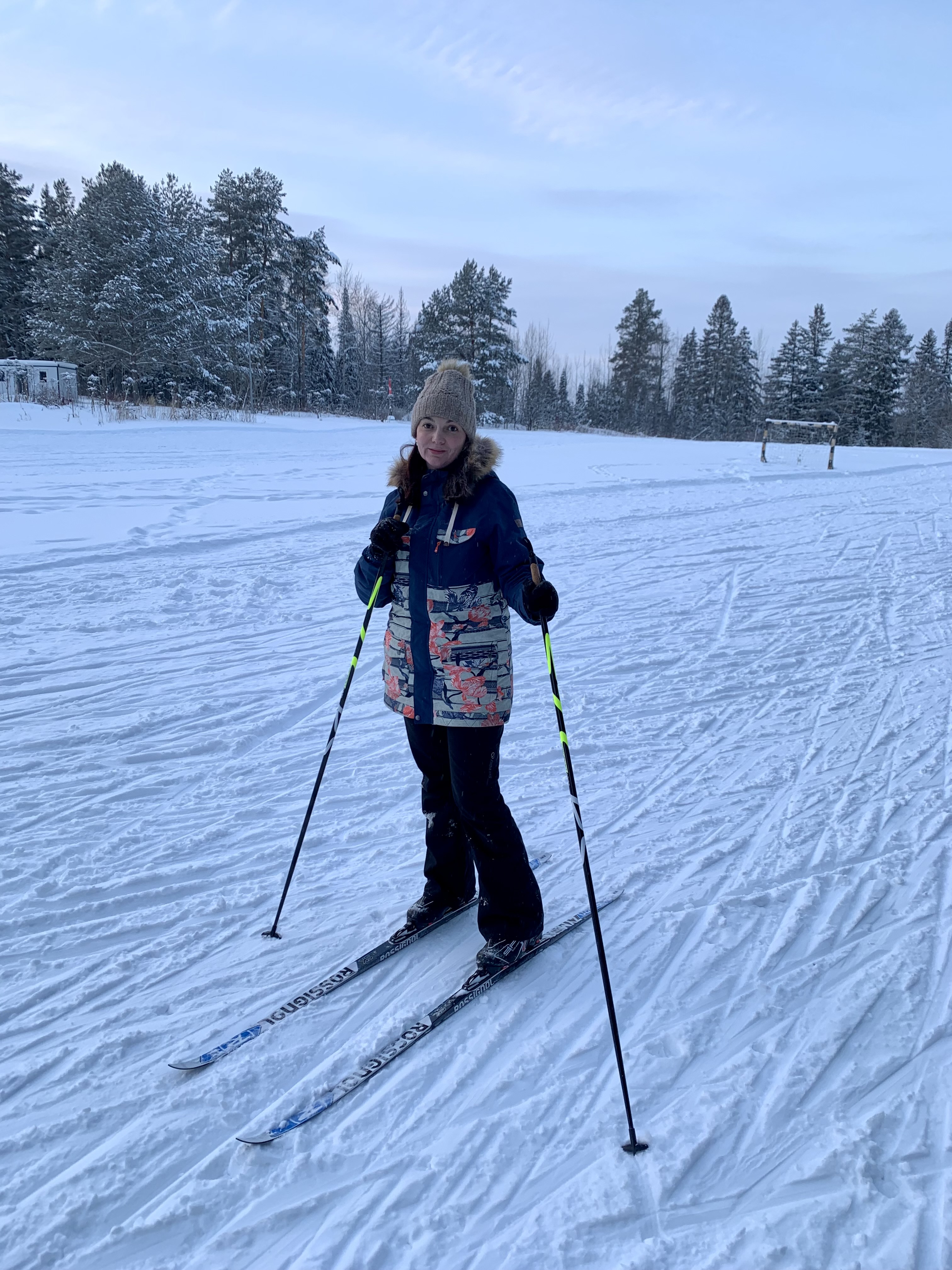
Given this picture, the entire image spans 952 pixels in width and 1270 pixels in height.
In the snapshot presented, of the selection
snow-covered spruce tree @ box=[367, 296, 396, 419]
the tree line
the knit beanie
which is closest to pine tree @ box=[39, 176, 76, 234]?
the tree line

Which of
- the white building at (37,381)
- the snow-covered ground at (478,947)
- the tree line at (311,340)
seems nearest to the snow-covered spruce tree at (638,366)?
the tree line at (311,340)

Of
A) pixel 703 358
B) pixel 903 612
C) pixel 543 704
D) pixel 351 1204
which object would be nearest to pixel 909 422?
pixel 703 358

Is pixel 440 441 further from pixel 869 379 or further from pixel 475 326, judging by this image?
→ pixel 869 379

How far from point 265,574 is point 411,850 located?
175 inches

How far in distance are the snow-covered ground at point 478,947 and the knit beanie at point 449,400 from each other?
1786 millimetres

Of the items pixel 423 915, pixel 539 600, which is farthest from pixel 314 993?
pixel 539 600

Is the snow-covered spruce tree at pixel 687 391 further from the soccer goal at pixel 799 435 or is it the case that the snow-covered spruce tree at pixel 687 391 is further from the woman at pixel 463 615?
the woman at pixel 463 615

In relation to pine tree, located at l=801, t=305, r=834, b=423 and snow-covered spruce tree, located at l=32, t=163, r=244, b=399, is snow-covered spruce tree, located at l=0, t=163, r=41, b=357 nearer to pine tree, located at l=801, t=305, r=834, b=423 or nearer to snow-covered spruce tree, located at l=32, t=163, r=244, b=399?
snow-covered spruce tree, located at l=32, t=163, r=244, b=399

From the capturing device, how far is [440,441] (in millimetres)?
2516

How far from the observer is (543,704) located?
4.85 metres

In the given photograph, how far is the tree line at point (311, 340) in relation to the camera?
25.5m

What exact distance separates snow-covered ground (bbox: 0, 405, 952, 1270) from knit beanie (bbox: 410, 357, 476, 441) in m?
1.79

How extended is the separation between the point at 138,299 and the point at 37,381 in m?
4.00

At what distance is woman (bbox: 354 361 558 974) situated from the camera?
2.50 metres
